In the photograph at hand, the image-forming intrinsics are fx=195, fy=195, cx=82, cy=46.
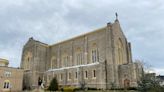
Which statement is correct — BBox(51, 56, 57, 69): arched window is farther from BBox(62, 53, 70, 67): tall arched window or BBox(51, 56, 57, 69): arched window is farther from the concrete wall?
the concrete wall

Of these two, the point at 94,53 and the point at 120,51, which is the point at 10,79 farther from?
the point at 120,51

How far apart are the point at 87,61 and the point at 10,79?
874 inches

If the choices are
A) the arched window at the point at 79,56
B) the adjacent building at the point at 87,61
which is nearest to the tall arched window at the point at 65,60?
the adjacent building at the point at 87,61

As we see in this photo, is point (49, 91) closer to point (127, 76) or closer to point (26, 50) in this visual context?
point (127, 76)

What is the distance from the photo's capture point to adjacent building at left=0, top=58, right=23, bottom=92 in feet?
172

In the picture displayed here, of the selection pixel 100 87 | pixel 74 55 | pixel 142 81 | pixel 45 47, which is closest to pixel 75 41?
pixel 74 55

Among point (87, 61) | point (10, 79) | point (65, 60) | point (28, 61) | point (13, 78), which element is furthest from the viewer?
point (28, 61)

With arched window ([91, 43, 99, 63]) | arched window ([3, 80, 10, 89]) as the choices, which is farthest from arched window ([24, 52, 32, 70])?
arched window ([91, 43, 99, 63])

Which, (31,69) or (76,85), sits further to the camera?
(31,69)

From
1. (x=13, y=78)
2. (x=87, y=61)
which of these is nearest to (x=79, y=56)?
(x=87, y=61)

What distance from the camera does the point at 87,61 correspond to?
50969mm

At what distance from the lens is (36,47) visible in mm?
61625

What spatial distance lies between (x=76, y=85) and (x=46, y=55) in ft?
66.8

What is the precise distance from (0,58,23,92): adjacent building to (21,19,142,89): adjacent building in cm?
423
